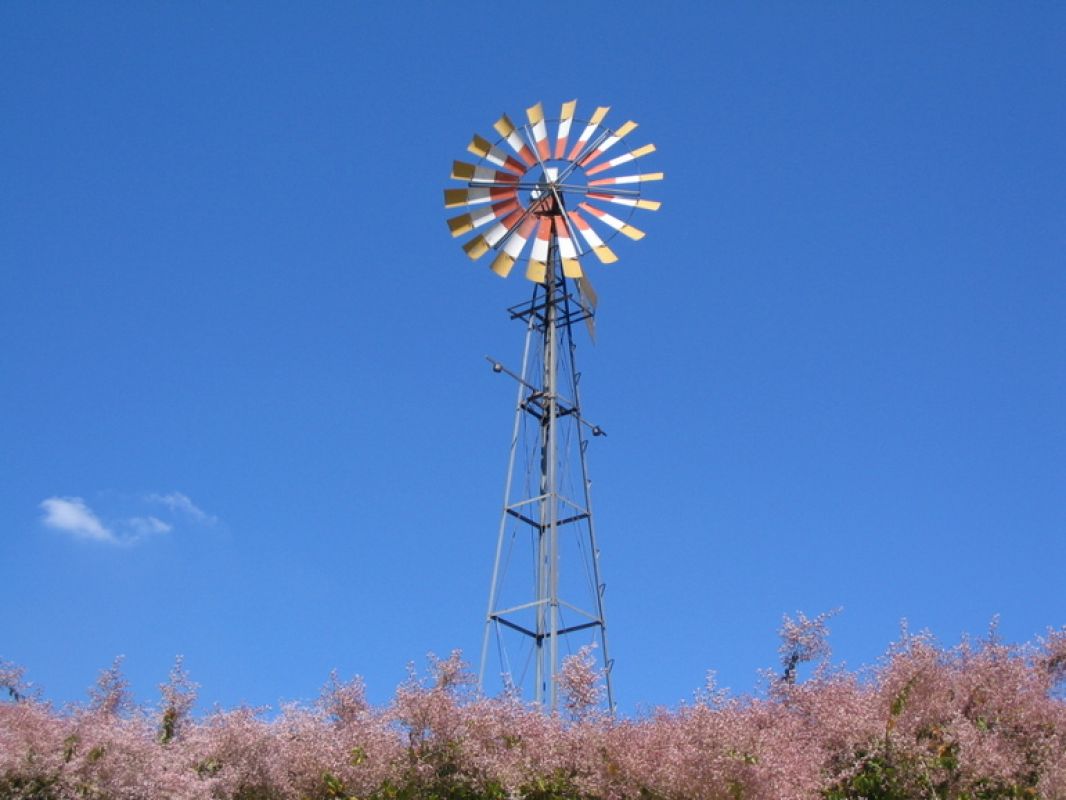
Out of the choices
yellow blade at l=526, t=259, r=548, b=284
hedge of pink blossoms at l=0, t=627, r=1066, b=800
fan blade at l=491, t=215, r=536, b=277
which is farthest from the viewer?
fan blade at l=491, t=215, r=536, b=277

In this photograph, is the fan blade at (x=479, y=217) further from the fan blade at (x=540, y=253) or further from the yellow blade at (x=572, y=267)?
the yellow blade at (x=572, y=267)

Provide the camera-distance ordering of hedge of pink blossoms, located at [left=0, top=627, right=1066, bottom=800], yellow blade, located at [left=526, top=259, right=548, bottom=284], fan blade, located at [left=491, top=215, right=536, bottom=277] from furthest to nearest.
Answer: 1. fan blade, located at [left=491, top=215, right=536, bottom=277]
2. yellow blade, located at [left=526, top=259, right=548, bottom=284]
3. hedge of pink blossoms, located at [left=0, top=627, right=1066, bottom=800]

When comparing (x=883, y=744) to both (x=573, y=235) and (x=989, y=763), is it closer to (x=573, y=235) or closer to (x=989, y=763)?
(x=989, y=763)

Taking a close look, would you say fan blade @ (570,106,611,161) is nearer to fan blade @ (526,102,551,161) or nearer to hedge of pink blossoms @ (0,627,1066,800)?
fan blade @ (526,102,551,161)

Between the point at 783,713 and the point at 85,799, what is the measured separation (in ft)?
26.9

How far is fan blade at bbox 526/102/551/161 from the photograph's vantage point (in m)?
22.7

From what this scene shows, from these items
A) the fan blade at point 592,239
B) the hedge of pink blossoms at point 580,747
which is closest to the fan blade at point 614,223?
the fan blade at point 592,239

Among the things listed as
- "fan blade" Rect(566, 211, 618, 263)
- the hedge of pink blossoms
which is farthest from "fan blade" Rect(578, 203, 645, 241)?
the hedge of pink blossoms

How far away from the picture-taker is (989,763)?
10.3 m

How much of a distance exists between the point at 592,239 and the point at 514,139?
2.85 meters

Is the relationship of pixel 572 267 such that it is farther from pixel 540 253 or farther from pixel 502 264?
pixel 502 264

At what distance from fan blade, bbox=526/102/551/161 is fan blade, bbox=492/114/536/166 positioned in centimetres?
22

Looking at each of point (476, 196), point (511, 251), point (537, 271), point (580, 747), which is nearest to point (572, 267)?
point (537, 271)

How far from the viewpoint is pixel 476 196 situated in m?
22.7
